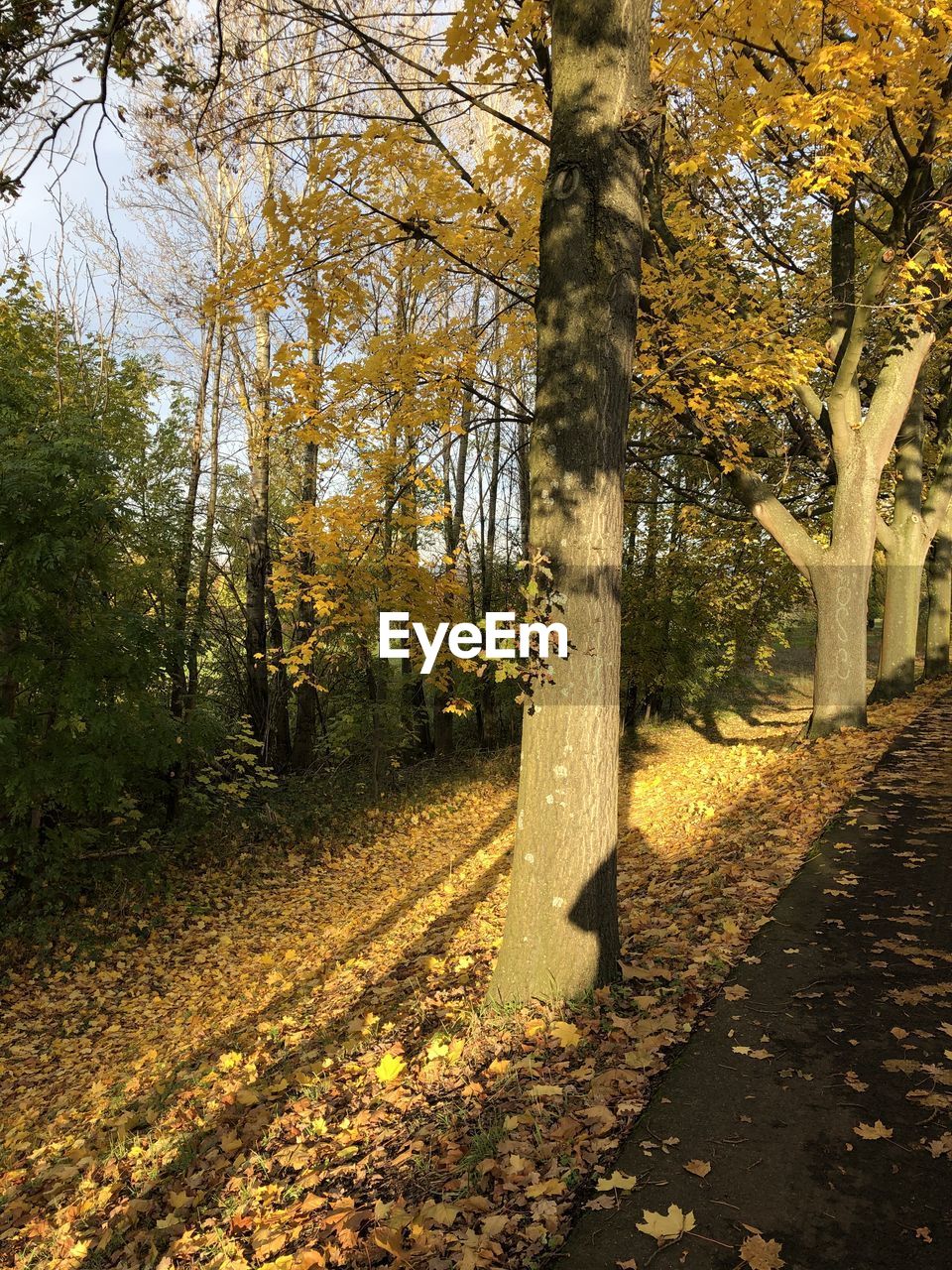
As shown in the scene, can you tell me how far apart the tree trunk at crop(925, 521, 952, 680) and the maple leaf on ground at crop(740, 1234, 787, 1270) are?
58.3ft

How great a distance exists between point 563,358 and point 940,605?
56.4 feet

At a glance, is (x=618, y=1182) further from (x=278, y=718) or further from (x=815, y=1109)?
(x=278, y=718)

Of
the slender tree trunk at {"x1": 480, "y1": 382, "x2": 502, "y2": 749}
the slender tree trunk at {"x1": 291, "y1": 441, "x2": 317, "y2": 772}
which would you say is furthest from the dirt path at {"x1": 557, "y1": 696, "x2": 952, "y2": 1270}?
the slender tree trunk at {"x1": 480, "y1": 382, "x2": 502, "y2": 749}

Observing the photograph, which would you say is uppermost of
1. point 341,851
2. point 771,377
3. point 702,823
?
point 771,377

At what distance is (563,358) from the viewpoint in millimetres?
3930

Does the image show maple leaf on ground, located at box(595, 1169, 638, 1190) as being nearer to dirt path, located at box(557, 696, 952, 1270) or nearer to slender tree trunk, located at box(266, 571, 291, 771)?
dirt path, located at box(557, 696, 952, 1270)

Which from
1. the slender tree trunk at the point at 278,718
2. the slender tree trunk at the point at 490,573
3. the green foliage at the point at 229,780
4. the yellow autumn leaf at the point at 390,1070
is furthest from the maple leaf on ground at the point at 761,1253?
the slender tree trunk at the point at 490,573

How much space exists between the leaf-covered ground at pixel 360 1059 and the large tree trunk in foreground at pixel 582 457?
65cm

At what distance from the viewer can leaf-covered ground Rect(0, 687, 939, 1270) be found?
290cm

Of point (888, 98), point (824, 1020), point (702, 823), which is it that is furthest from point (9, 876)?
point (888, 98)

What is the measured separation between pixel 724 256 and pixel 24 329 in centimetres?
1208

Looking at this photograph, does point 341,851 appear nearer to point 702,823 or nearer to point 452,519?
point 702,823

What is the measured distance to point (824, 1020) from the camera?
3.70 m

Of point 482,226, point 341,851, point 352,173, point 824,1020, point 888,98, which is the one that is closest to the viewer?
point 824,1020
